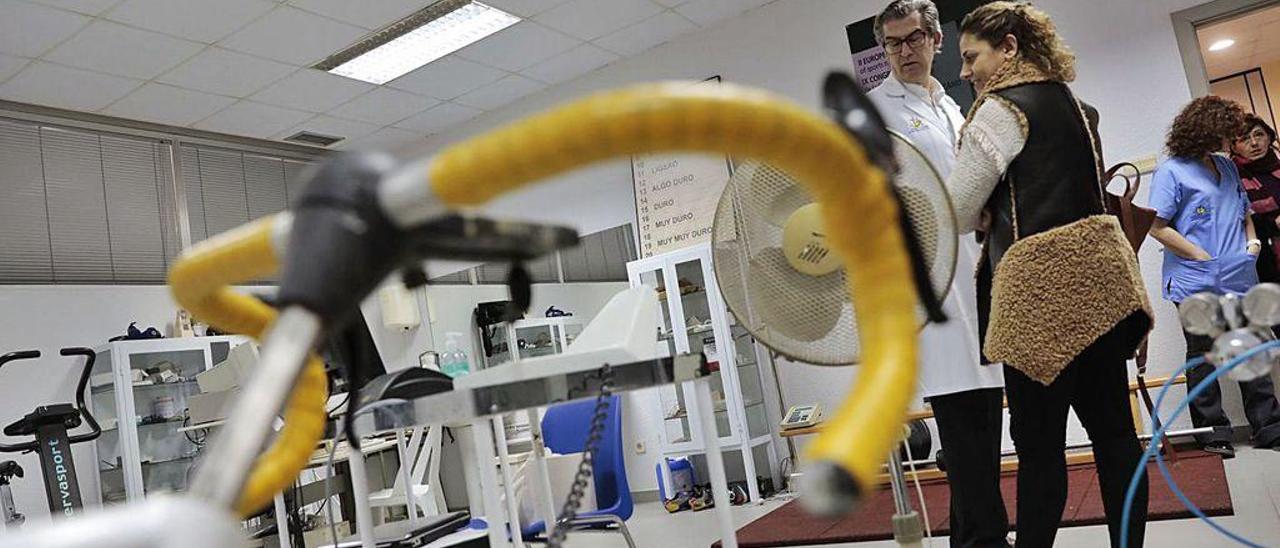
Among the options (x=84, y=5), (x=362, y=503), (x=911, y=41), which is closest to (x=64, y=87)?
(x=84, y=5)

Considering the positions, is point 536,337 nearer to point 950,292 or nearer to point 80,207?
point 80,207

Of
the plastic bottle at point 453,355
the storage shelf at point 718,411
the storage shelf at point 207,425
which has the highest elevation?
the plastic bottle at point 453,355

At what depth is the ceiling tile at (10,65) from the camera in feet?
15.8

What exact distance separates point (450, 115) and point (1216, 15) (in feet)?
15.9

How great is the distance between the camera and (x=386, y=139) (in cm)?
715

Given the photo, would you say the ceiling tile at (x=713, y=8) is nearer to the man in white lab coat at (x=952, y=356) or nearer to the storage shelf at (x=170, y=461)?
the man in white lab coat at (x=952, y=356)

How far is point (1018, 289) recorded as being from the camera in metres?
1.70

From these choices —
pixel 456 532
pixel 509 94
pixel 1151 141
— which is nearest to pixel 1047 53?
Result: pixel 456 532

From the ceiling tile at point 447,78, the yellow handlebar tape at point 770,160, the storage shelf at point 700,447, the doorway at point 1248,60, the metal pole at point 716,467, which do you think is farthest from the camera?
the doorway at point 1248,60

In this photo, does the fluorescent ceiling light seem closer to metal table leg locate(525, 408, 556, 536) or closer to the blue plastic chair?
the blue plastic chair

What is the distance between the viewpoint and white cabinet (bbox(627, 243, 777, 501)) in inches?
214

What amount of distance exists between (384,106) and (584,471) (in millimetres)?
5616

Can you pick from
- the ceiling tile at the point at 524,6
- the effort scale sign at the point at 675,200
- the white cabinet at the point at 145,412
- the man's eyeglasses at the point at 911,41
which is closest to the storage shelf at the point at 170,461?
the white cabinet at the point at 145,412

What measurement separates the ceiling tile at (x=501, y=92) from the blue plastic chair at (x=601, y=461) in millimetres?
3087
